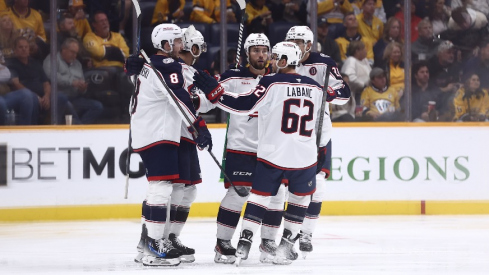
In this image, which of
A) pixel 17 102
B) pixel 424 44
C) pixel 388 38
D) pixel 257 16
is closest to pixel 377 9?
pixel 388 38

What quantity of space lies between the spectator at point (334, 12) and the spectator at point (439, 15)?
2.56ft

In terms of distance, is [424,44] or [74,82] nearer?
[74,82]

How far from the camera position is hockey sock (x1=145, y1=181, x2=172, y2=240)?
5625 mm

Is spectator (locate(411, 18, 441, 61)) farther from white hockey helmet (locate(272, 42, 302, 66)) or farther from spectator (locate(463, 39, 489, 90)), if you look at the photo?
white hockey helmet (locate(272, 42, 302, 66))

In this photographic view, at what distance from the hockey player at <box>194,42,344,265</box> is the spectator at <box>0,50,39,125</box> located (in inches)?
134

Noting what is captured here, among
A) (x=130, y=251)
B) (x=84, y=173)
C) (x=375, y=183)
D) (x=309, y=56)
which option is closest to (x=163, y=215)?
(x=130, y=251)

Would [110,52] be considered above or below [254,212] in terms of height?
above

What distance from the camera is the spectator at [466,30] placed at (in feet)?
31.4

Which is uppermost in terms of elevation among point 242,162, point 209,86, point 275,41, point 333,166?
point 275,41

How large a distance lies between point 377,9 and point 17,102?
136 inches

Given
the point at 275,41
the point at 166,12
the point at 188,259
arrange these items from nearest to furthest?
the point at 188,259 < the point at 166,12 < the point at 275,41

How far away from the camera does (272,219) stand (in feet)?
19.0

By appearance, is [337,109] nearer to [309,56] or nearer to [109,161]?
[109,161]

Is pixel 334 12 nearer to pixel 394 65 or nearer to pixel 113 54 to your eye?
pixel 394 65
